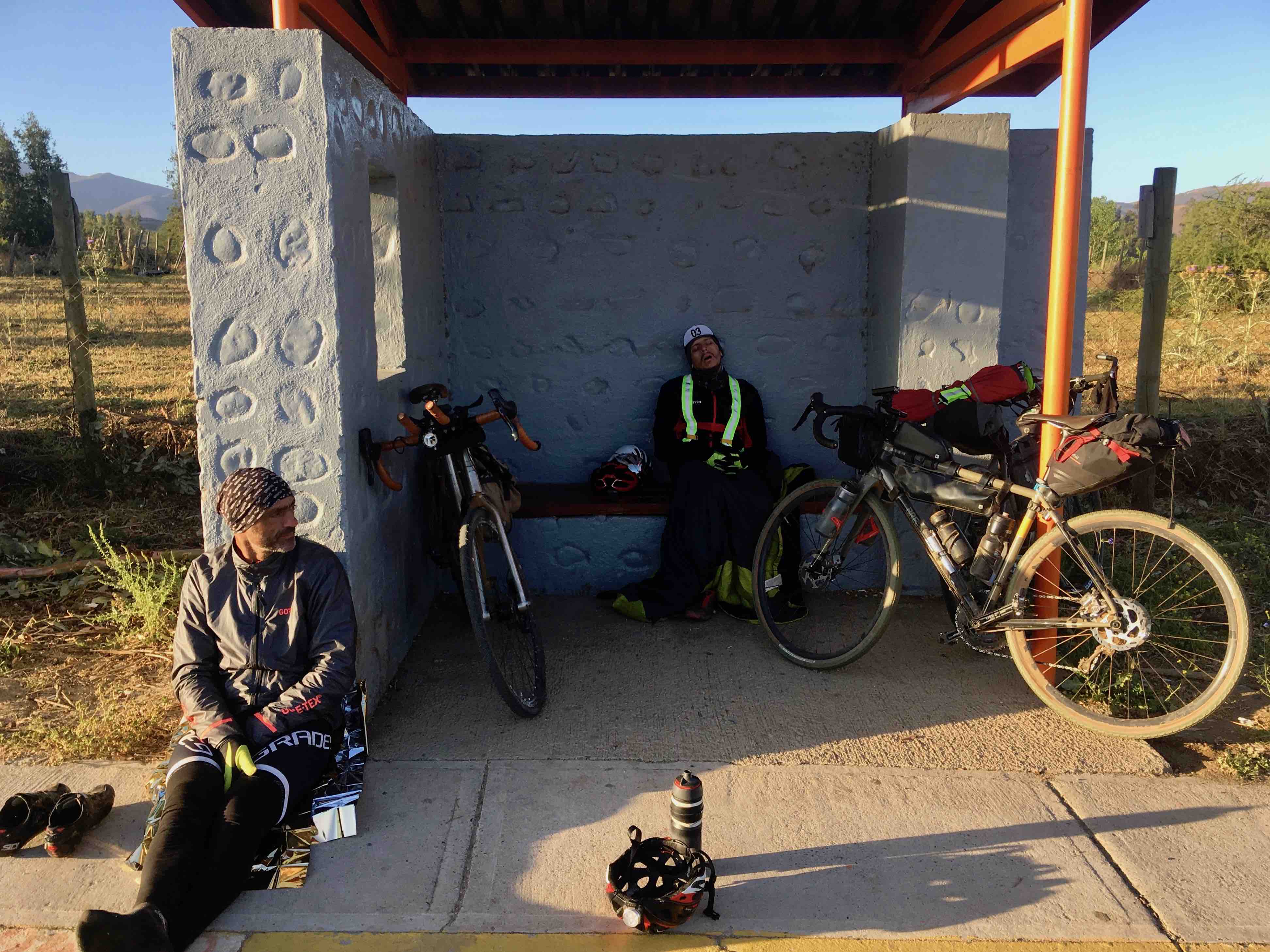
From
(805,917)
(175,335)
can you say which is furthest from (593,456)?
(175,335)

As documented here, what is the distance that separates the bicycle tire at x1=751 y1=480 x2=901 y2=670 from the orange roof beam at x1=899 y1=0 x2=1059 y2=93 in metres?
2.26

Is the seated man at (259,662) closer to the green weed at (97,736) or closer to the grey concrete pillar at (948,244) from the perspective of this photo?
the green weed at (97,736)


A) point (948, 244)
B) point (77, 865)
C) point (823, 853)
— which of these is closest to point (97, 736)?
point (77, 865)

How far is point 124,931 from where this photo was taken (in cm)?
246

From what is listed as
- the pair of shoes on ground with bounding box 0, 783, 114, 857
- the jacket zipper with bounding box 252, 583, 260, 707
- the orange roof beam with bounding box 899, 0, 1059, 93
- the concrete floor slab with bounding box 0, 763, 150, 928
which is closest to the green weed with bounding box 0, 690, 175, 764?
the concrete floor slab with bounding box 0, 763, 150, 928

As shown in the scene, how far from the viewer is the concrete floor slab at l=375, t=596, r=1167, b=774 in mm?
3629

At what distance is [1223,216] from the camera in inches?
565

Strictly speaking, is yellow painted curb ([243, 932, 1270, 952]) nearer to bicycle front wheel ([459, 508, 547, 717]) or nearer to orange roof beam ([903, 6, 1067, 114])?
bicycle front wheel ([459, 508, 547, 717])

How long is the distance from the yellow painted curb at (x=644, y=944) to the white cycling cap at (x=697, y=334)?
3.41m

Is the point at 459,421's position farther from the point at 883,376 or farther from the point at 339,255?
the point at 883,376

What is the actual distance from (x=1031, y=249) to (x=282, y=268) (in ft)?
13.5

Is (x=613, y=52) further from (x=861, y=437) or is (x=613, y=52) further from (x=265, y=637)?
(x=265, y=637)

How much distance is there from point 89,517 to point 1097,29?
657 cm

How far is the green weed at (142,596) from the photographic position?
468 cm
